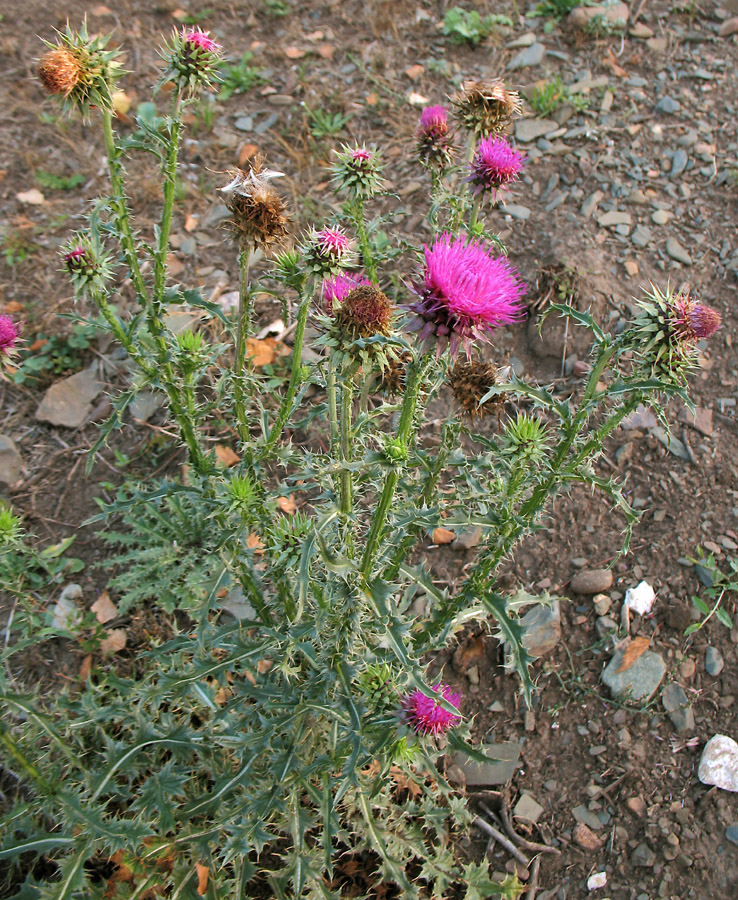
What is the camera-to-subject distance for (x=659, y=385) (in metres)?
2.42

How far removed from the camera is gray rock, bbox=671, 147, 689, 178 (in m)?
5.17

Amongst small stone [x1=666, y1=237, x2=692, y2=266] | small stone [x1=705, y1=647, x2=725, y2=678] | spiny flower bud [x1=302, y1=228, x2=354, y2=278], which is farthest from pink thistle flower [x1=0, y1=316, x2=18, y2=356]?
small stone [x1=666, y1=237, x2=692, y2=266]

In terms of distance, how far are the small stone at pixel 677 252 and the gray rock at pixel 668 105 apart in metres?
A: 1.38

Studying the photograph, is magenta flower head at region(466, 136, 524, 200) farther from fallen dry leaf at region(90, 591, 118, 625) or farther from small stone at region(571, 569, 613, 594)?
fallen dry leaf at region(90, 591, 118, 625)

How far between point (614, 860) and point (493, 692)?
2.94 feet

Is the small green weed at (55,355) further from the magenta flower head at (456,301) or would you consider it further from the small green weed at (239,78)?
the magenta flower head at (456,301)

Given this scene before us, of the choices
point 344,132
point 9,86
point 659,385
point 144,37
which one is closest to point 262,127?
point 344,132

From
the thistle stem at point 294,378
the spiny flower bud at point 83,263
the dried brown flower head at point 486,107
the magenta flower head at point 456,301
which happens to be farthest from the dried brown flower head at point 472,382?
the spiny flower bud at point 83,263

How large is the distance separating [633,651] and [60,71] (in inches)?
144

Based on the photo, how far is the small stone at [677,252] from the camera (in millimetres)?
4734

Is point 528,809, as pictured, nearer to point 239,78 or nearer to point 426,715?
point 426,715

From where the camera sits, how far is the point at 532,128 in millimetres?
5512

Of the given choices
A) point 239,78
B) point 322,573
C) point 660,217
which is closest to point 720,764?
point 322,573

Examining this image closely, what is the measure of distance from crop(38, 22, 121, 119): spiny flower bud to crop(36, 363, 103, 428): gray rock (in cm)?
222
